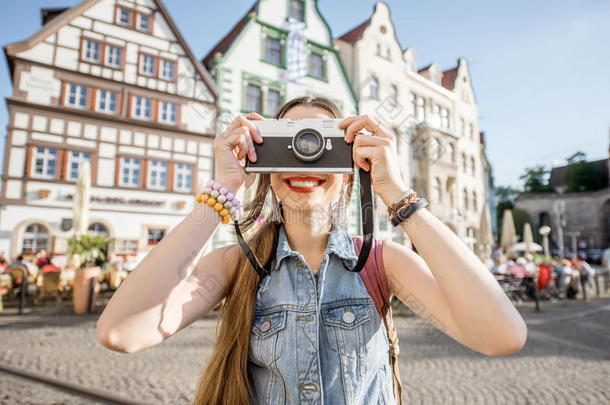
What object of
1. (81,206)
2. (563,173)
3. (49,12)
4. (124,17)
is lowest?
(81,206)

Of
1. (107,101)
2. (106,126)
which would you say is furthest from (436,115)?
(107,101)

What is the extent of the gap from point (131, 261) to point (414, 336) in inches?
311

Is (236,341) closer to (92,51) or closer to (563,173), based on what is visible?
(92,51)

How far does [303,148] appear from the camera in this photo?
3.79ft

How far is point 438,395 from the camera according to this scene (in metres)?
3.59

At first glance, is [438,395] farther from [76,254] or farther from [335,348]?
[76,254]

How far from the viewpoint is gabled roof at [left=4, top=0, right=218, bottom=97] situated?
11562 mm

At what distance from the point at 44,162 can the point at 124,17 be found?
247 inches

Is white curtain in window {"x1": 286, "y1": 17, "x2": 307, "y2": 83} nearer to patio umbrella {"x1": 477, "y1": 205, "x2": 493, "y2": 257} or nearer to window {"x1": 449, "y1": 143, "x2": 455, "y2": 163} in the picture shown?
window {"x1": 449, "y1": 143, "x2": 455, "y2": 163}

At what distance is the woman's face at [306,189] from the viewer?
45.6 inches

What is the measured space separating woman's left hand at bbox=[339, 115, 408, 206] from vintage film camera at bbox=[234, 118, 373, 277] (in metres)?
0.04

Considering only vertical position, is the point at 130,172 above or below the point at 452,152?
below

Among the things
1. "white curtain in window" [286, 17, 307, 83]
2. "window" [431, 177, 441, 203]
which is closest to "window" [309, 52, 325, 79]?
"white curtain in window" [286, 17, 307, 83]

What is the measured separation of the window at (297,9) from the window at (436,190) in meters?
11.3
